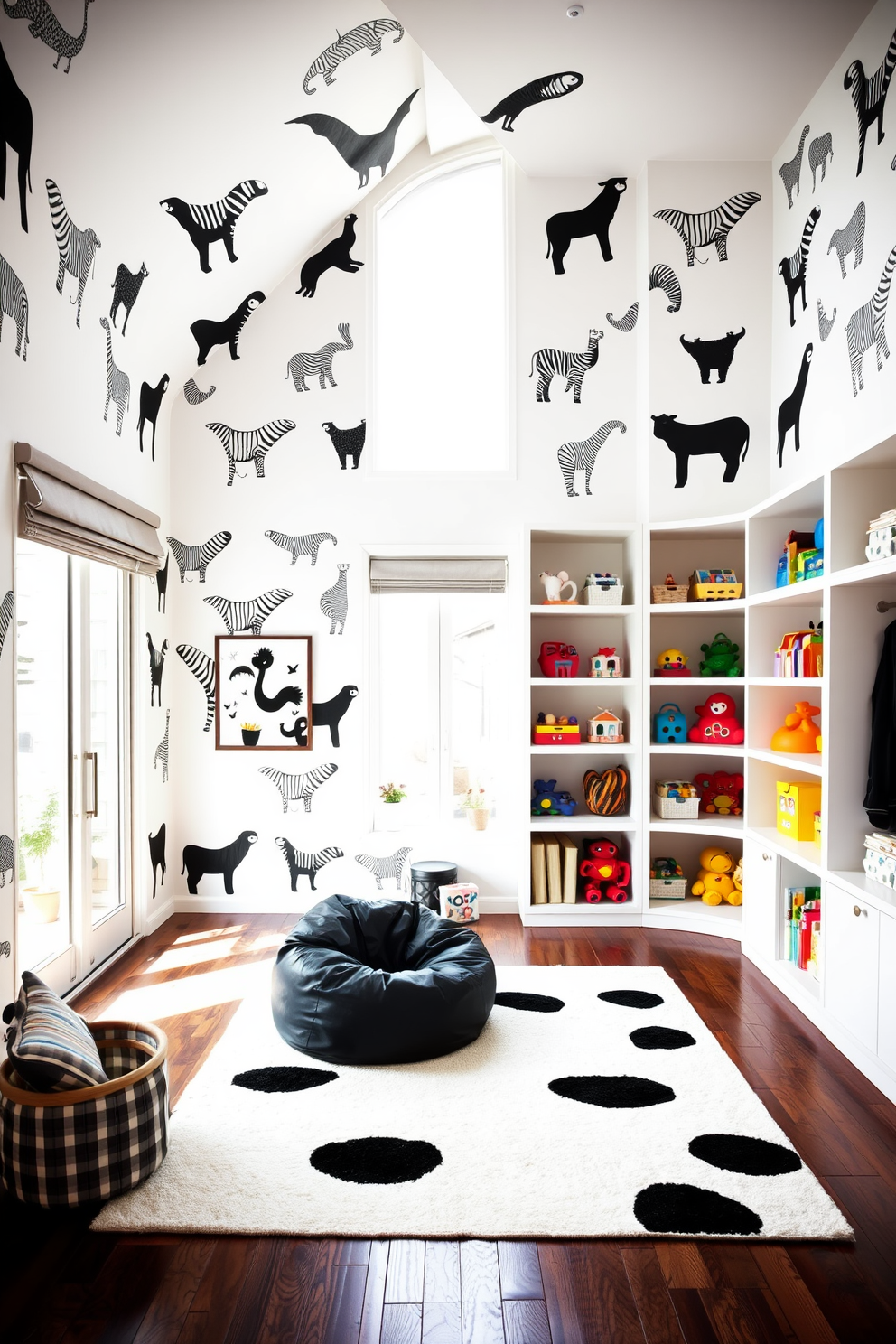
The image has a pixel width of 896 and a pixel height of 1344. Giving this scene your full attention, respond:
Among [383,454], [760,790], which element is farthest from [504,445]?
[760,790]

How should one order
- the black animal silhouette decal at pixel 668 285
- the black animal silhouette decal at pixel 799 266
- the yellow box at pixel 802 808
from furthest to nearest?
the black animal silhouette decal at pixel 668 285 → the black animal silhouette decal at pixel 799 266 → the yellow box at pixel 802 808

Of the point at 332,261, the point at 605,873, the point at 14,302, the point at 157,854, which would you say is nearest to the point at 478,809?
the point at 605,873

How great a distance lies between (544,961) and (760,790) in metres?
1.31

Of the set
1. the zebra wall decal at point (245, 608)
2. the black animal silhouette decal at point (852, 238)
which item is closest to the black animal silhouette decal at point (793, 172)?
the black animal silhouette decal at point (852, 238)

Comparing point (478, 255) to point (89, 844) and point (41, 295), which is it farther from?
point (89, 844)

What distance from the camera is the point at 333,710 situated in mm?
4820

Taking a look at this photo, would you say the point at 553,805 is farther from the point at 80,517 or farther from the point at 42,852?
the point at 80,517

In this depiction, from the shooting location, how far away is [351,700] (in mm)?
4828

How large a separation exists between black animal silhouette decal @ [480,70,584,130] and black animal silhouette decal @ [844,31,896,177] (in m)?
1.15

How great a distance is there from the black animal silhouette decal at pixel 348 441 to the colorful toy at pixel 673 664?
198cm

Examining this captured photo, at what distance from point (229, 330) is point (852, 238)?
3093mm

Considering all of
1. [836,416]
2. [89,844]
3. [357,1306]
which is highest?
[836,416]

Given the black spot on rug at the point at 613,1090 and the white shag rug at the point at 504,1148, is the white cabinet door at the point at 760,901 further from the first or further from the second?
the black spot on rug at the point at 613,1090

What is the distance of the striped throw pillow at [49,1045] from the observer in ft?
6.85
